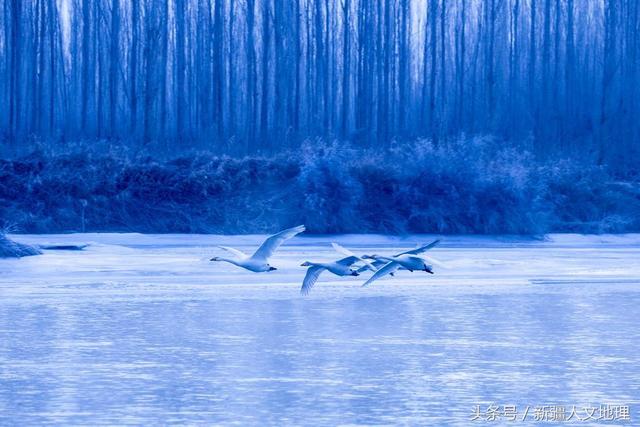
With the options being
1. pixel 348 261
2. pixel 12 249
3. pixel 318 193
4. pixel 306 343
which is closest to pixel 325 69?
pixel 318 193

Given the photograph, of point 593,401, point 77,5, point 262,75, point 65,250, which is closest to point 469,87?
point 262,75

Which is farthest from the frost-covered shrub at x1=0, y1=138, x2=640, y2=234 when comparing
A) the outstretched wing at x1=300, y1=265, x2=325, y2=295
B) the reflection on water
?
the outstretched wing at x1=300, y1=265, x2=325, y2=295

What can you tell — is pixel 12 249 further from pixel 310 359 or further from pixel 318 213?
pixel 310 359

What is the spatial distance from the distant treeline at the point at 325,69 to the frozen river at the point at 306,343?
10740mm

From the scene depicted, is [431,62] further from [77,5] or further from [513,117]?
[77,5]

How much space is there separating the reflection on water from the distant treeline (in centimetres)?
1477

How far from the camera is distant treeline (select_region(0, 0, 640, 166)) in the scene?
2681cm

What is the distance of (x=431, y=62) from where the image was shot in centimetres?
2758

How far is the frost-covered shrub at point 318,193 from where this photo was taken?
808 inches

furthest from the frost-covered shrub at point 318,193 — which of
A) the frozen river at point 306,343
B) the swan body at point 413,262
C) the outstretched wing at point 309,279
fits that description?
the swan body at point 413,262

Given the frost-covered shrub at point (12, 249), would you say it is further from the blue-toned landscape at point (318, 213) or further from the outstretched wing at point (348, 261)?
the outstretched wing at point (348, 261)

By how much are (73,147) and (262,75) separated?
5480 millimetres

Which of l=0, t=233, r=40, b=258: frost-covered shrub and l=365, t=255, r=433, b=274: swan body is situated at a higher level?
l=365, t=255, r=433, b=274: swan body

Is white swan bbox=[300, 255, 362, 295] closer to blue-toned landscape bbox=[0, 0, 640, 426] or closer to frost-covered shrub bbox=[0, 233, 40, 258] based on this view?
blue-toned landscape bbox=[0, 0, 640, 426]
